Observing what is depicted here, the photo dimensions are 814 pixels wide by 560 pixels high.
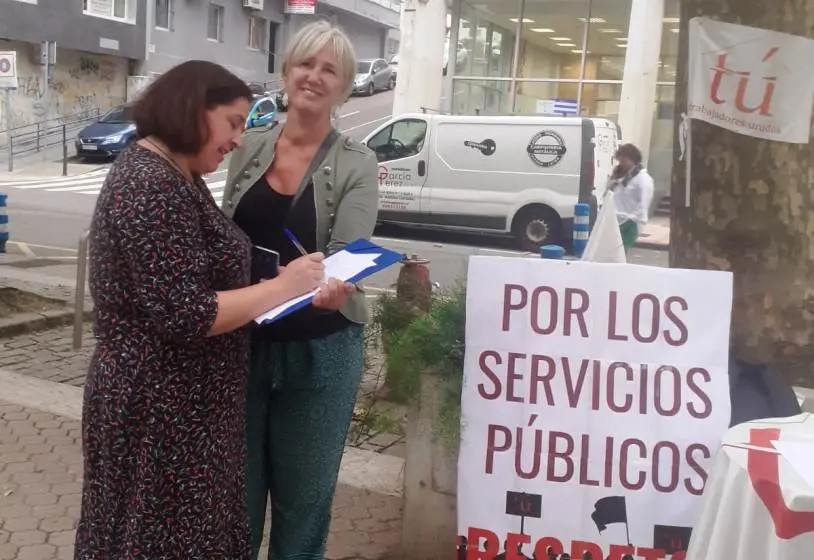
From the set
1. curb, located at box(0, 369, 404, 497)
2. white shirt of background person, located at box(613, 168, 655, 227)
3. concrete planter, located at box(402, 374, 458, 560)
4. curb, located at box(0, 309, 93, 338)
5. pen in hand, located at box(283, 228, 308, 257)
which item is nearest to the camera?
pen in hand, located at box(283, 228, 308, 257)

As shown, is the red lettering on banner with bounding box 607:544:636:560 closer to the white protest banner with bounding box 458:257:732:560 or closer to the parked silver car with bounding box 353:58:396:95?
the white protest banner with bounding box 458:257:732:560

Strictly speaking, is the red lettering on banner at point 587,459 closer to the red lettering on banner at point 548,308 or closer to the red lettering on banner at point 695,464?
the red lettering on banner at point 695,464

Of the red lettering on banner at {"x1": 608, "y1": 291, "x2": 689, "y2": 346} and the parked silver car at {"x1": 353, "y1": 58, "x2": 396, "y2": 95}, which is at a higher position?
the parked silver car at {"x1": 353, "y1": 58, "x2": 396, "y2": 95}

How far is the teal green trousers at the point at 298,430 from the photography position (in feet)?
7.57

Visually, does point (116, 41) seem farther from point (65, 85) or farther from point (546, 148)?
point (546, 148)

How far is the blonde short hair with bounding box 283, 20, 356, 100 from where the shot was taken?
228 centimetres

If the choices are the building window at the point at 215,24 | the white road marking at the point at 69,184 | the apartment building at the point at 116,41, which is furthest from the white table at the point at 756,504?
the building window at the point at 215,24

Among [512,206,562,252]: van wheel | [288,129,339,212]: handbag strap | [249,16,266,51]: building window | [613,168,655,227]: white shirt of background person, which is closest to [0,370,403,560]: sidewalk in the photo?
[288,129,339,212]: handbag strap

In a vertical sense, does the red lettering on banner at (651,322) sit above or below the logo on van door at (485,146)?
below

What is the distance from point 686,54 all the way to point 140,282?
215cm

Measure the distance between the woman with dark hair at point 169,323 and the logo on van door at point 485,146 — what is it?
40.1ft

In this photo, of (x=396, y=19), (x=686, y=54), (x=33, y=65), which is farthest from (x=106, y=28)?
(x=686, y=54)

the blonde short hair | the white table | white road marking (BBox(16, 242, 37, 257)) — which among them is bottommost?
white road marking (BBox(16, 242, 37, 257))

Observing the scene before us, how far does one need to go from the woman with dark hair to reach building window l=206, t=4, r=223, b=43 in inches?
1316
